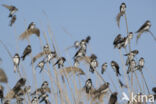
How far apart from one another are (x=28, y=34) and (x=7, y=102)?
684 millimetres

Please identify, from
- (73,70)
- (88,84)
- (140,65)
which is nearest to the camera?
(73,70)

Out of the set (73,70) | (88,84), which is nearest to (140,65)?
(88,84)

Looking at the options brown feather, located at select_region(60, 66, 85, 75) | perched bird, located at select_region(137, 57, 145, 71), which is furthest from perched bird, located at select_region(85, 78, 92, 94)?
perched bird, located at select_region(137, 57, 145, 71)

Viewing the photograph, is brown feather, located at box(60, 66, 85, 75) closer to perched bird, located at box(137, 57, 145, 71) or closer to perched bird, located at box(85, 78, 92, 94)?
perched bird, located at box(85, 78, 92, 94)

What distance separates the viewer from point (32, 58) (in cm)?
345

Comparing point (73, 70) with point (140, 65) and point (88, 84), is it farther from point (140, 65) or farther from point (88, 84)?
point (140, 65)

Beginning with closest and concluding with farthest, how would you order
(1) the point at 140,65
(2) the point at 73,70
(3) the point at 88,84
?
1. (2) the point at 73,70
2. (3) the point at 88,84
3. (1) the point at 140,65

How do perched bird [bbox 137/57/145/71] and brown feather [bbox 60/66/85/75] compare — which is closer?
brown feather [bbox 60/66/85/75]

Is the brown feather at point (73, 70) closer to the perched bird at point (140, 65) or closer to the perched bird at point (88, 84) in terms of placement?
the perched bird at point (88, 84)

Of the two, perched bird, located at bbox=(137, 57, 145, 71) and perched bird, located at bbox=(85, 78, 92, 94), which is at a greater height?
perched bird, located at bbox=(137, 57, 145, 71)

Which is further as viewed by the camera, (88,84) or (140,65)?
(140,65)

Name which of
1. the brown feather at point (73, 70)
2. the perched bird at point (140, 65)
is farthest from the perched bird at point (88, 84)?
the perched bird at point (140, 65)

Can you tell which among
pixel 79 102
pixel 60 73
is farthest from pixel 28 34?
pixel 79 102

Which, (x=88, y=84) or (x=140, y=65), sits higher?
(x=140, y=65)
